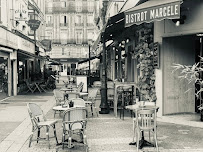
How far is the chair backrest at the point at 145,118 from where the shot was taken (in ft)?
23.4

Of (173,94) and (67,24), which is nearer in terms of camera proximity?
(173,94)

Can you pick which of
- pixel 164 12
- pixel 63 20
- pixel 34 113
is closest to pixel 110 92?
pixel 164 12

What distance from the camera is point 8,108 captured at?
14.9m

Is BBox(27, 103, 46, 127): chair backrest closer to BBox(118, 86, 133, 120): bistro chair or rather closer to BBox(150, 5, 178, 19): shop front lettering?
BBox(150, 5, 178, 19): shop front lettering

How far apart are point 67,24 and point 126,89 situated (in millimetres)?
55417

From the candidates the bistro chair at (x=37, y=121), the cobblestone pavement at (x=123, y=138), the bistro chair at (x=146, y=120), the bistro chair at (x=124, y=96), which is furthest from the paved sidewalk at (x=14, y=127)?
the bistro chair at (x=124, y=96)

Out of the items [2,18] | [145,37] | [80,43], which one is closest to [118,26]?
[145,37]

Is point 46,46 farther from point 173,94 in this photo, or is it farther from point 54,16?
point 54,16

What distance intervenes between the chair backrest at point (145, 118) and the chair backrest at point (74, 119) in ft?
3.89

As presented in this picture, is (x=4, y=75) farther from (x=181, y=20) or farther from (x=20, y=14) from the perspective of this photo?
(x=181, y=20)

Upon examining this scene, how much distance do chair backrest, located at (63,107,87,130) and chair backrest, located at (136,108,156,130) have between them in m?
1.19

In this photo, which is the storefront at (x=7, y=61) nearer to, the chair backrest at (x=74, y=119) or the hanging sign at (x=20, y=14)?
the hanging sign at (x=20, y=14)

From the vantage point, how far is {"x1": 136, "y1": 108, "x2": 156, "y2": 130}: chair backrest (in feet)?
23.4

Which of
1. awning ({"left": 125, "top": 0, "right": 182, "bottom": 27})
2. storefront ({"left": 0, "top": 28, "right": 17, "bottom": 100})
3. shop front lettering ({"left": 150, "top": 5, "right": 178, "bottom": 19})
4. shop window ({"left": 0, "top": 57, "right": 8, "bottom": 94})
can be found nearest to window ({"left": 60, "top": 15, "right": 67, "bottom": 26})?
storefront ({"left": 0, "top": 28, "right": 17, "bottom": 100})
